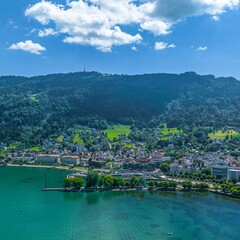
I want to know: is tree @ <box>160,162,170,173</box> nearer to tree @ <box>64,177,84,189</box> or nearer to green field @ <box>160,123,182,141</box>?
tree @ <box>64,177,84,189</box>

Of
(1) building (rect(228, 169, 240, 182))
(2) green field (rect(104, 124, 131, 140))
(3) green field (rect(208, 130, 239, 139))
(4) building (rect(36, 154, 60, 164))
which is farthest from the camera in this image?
(2) green field (rect(104, 124, 131, 140))

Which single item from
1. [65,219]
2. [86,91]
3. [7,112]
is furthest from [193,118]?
[65,219]

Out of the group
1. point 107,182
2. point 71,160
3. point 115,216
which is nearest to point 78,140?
point 71,160

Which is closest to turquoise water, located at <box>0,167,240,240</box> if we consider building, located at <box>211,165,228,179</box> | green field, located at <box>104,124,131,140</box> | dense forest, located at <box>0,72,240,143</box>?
building, located at <box>211,165,228,179</box>

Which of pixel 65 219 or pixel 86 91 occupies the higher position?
pixel 86 91

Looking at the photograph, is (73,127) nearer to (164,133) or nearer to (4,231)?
(164,133)

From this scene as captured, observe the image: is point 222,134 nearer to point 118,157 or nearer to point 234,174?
point 118,157
